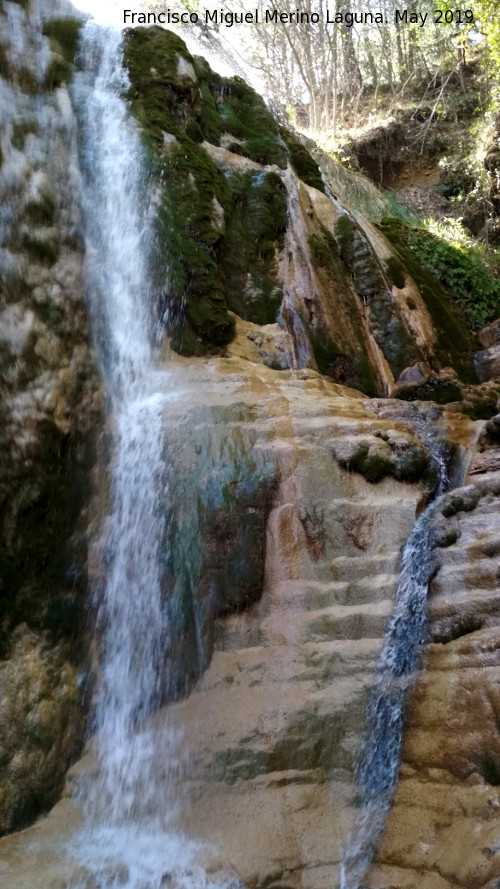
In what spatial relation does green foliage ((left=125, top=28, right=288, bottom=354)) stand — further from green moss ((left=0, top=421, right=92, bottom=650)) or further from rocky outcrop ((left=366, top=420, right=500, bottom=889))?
rocky outcrop ((left=366, top=420, right=500, bottom=889))

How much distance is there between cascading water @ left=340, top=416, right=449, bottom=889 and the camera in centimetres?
403

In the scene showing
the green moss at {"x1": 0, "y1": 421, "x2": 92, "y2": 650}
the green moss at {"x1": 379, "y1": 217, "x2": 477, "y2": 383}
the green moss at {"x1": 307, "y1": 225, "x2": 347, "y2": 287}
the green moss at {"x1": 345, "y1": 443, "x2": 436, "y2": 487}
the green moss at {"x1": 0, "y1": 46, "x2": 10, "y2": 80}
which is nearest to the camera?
the green moss at {"x1": 0, "y1": 421, "x2": 92, "y2": 650}

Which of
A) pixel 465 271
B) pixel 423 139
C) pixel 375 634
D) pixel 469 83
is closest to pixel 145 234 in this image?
pixel 375 634

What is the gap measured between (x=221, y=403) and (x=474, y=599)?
2724mm

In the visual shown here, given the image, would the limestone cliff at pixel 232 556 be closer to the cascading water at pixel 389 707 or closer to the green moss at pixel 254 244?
the cascading water at pixel 389 707

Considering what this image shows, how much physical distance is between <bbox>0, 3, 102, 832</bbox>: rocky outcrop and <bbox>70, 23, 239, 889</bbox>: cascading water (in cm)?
26

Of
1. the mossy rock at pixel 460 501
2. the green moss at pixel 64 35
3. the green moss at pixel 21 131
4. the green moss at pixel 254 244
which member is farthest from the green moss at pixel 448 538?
the green moss at pixel 64 35

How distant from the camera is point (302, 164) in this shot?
38.2 feet

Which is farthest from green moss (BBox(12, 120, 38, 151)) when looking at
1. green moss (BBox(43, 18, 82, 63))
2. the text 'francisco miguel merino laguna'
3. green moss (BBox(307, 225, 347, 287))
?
the text 'francisco miguel merino laguna'

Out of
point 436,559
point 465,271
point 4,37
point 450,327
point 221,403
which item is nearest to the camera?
point 436,559

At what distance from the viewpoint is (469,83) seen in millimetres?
19547

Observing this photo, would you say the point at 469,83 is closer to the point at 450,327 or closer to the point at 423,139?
the point at 423,139

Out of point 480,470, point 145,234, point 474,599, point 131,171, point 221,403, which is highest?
point 131,171

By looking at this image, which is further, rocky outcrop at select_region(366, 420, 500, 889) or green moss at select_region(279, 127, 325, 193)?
green moss at select_region(279, 127, 325, 193)
